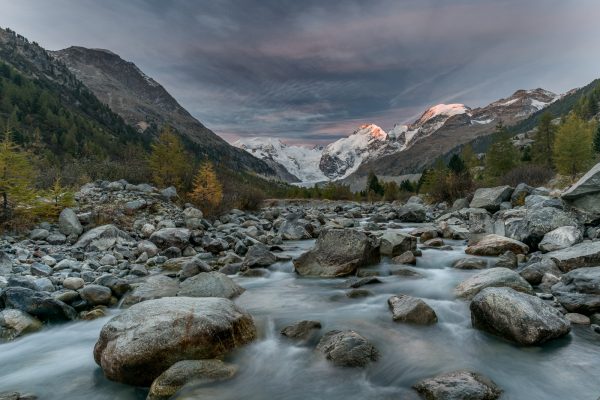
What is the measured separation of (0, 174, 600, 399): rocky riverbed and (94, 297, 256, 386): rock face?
0.02 meters

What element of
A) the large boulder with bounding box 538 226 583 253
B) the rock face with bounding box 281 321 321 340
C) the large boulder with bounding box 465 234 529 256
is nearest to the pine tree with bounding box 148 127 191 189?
the large boulder with bounding box 465 234 529 256

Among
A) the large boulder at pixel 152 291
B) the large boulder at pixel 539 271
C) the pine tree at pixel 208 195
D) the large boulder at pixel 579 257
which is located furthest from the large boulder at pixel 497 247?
the pine tree at pixel 208 195

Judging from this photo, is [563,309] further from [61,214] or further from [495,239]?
[61,214]

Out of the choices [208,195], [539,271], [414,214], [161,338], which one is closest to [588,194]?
[539,271]

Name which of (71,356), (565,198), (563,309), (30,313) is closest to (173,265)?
(30,313)

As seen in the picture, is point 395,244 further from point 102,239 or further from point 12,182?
point 12,182

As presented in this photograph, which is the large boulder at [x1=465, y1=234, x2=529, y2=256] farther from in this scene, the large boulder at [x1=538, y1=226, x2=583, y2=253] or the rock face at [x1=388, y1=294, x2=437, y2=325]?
the rock face at [x1=388, y1=294, x2=437, y2=325]

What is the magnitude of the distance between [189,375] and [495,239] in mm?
13180

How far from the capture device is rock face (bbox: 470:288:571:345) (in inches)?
272

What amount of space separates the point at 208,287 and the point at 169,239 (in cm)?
823

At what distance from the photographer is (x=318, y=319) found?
9.07 metres

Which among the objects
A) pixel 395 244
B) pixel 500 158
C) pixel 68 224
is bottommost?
pixel 395 244

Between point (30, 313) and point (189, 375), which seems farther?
point (30, 313)

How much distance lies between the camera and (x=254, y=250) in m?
15.8
